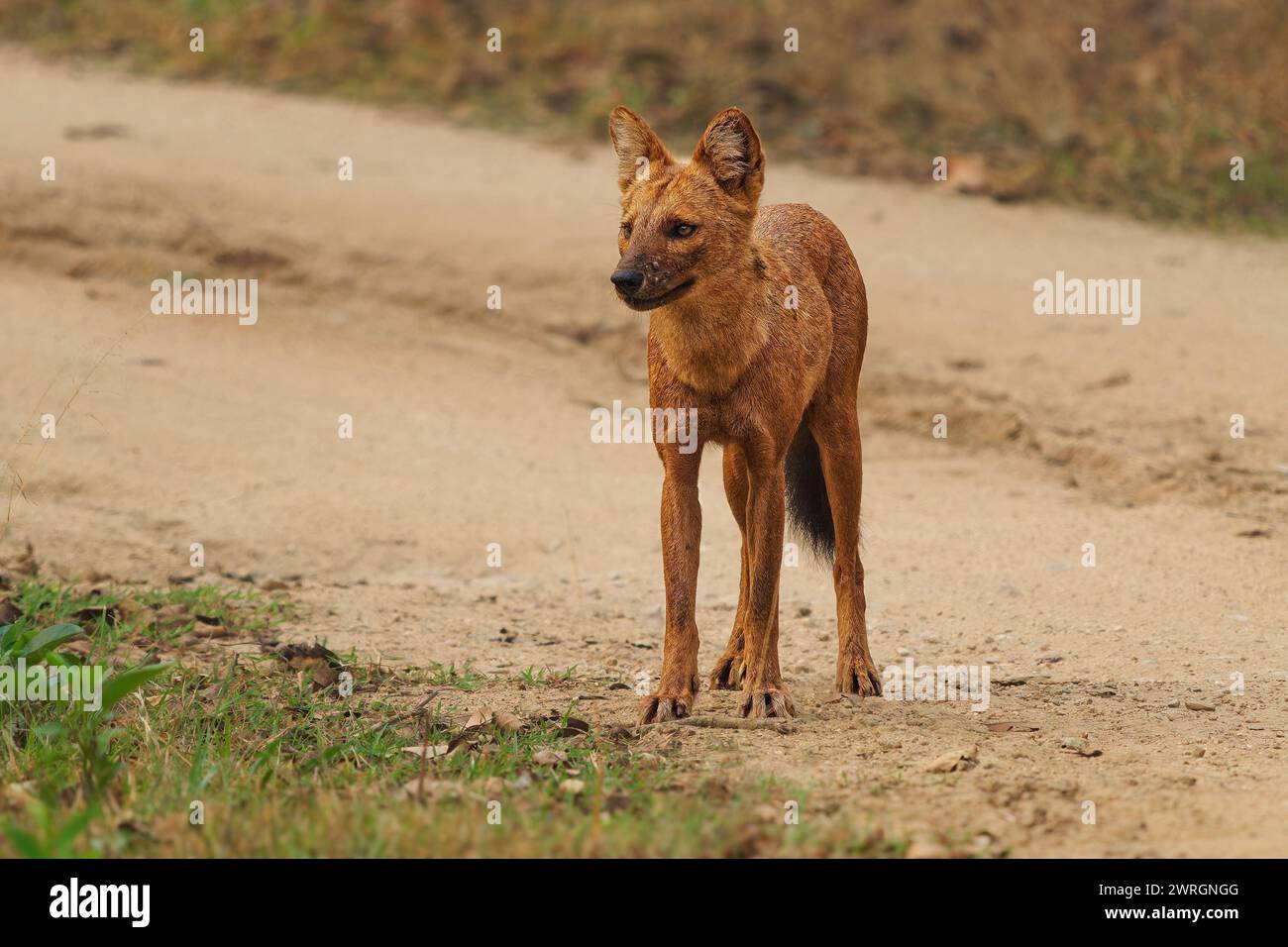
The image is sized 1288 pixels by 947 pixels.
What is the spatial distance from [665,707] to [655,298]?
4.14ft

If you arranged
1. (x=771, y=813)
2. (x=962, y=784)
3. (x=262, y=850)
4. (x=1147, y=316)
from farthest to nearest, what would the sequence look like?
1. (x=1147, y=316)
2. (x=962, y=784)
3. (x=771, y=813)
4. (x=262, y=850)

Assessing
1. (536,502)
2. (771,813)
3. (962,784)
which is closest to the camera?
(771,813)

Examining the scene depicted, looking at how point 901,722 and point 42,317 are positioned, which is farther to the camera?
point 42,317

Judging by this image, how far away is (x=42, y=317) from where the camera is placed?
948 centimetres

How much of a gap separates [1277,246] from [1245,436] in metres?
2.88

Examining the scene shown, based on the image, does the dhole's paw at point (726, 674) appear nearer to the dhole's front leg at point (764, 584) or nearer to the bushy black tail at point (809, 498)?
the dhole's front leg at point (764, 584)

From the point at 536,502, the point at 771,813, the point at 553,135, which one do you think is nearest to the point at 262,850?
the point at 771,813

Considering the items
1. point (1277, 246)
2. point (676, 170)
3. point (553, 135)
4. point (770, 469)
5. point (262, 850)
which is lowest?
point (262, 850)

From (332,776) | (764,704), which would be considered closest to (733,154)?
(764,704)

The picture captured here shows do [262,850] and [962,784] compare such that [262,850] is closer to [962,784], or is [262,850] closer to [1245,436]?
[962,784]

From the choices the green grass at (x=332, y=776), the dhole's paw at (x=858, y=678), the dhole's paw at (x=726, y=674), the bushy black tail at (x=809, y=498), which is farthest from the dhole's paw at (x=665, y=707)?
the bushy black tail at (x=809, y=498)

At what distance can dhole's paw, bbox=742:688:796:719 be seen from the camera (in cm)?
499

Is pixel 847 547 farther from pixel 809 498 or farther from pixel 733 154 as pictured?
pixel 733 154

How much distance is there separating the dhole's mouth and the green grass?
1.29 meters
